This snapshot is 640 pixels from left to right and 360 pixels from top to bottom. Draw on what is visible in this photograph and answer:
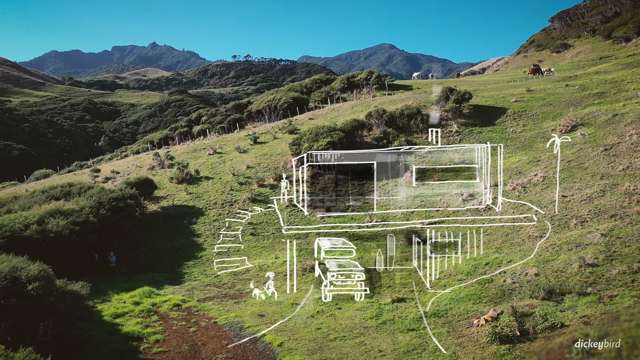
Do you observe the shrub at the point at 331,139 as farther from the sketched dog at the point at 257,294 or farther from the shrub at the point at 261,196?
the sketched dog at the point at 257,294

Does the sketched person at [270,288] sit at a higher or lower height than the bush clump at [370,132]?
lower

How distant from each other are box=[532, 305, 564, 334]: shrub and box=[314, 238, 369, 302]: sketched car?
189 inches

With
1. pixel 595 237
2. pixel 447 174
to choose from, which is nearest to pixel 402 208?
pixel 447 174

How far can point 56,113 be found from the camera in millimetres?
84438

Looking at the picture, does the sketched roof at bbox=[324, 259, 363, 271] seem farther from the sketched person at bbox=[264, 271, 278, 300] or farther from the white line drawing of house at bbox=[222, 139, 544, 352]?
the sketched person at bbox=[264, 271, 278, 300]

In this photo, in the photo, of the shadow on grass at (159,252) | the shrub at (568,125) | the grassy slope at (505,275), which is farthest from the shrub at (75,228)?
the shrub at (568,125)

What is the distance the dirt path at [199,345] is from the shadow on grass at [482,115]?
681 inches

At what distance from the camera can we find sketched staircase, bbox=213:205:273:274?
1655 cm

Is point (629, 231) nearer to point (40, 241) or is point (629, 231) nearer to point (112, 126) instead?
point (40, 241)

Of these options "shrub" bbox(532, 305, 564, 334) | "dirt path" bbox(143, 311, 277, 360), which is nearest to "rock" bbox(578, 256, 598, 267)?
"shrub" bbox(532, 305, 564, 334)

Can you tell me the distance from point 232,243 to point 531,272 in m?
10.7

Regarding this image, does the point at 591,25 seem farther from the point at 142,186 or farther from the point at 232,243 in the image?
the point at 232,243

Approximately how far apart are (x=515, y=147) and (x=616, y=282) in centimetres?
1038

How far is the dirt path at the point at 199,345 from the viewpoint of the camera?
38.7ft
